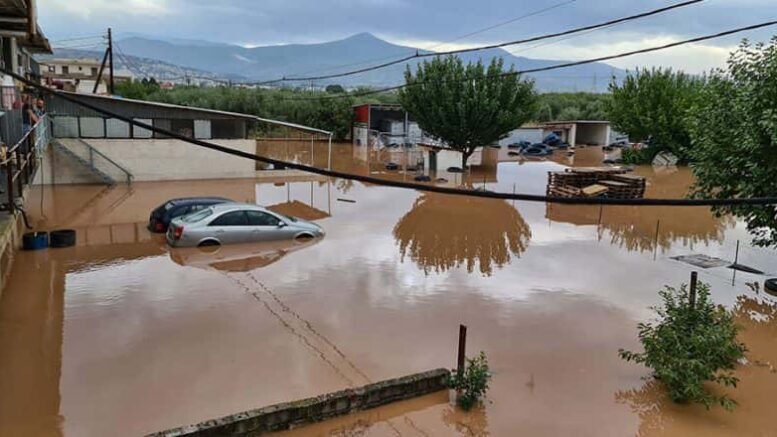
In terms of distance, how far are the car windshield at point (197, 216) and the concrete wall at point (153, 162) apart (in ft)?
41.9

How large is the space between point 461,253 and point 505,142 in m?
40.7

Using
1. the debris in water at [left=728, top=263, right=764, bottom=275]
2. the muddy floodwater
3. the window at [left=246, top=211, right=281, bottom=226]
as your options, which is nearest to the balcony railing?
the muddy floodwater

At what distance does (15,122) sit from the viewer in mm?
13586

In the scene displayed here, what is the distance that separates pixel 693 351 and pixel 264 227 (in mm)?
12299

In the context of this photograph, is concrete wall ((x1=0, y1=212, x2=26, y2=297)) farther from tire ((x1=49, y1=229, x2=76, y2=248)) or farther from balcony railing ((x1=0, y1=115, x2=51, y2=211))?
tire ((x1=49, y1=229, x2=76, y2=248))

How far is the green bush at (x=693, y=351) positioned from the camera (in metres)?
8.43

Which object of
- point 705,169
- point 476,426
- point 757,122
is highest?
point 757,122

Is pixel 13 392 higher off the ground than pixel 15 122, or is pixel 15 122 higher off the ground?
pixel 15 122

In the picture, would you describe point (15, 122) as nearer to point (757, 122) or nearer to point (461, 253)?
point (461, 253)

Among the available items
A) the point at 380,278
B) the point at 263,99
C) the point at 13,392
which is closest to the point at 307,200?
the point at 380,278

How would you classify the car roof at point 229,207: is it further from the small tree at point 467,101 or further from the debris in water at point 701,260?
the small tree at point 467,101

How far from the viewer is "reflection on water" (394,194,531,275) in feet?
56.1

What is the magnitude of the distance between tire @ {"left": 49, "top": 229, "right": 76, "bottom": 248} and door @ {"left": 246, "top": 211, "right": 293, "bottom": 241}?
5062 millimetres

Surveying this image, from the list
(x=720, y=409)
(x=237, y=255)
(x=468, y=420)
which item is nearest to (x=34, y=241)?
(x=237, y=255)
